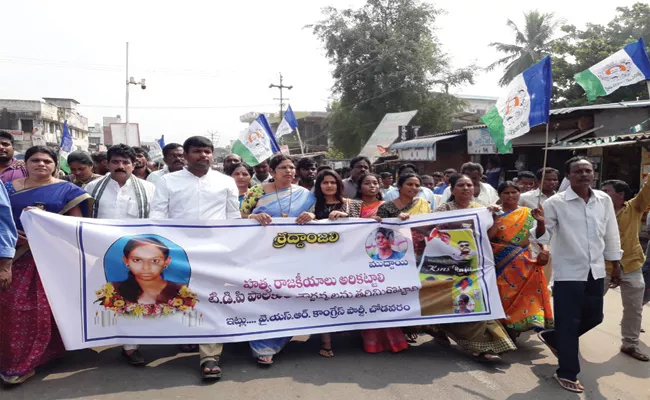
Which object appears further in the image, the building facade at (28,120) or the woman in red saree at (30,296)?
the building facade at (28,120)

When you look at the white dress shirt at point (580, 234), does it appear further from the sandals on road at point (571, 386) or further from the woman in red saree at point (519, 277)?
the sandals on road at point (571, 386)

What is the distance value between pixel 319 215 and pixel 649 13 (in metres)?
22.6

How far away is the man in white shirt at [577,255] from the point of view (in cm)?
332

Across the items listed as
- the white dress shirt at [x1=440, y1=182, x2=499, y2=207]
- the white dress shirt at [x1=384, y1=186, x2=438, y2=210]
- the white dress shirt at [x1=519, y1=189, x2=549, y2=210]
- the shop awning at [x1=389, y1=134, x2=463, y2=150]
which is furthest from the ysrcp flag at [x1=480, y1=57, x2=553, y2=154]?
the shop awning at [x1=389, y1=134, x2=463, y2=150]

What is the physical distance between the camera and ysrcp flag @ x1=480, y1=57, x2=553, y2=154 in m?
3.80

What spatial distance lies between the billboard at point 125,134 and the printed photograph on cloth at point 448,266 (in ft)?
43.9

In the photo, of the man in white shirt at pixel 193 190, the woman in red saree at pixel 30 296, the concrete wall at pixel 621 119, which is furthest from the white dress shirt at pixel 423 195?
the concrete wall at pixel 621 119

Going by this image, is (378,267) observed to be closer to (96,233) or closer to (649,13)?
(96,233)

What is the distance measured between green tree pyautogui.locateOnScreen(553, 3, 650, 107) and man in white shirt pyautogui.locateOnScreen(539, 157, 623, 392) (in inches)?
700

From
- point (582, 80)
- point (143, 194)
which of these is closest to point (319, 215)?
point (143, 194)

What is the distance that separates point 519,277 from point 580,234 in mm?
748

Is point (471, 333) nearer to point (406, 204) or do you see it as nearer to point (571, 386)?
point (571, 386)

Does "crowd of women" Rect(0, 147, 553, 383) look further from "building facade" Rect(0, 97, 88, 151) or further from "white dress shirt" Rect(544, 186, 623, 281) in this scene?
"building facade" Rect(0, 97, 88, 151)

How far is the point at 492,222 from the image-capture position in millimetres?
3988
